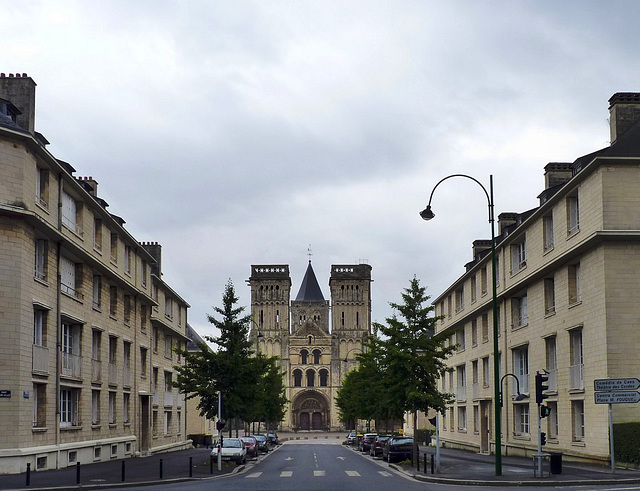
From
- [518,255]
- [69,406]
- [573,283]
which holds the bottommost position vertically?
[69,406]

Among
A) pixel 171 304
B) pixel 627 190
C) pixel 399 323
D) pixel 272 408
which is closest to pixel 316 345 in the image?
pixel 272 408

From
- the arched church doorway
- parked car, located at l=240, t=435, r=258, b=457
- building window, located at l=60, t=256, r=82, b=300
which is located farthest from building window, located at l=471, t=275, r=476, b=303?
the arched church doorway

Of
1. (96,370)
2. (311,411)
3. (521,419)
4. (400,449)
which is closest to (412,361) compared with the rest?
(400,449)

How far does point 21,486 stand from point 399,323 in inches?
790

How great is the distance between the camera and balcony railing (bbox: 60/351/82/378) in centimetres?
3359

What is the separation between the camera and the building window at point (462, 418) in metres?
56.4

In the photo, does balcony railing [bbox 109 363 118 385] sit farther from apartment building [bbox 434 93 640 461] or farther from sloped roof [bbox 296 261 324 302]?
sloped roof [bbox 296 261 324 302]

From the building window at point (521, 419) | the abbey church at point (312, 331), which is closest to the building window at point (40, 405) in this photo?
the building window at point (521, 419)

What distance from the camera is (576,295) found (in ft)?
114

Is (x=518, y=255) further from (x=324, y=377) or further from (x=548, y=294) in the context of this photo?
(x=324, y=377)

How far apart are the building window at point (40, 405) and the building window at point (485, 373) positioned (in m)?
27.6

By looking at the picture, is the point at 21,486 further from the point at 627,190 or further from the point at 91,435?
the point at 627,190

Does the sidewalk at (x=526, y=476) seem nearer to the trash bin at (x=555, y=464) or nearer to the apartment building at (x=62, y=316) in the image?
the trash bin at (x=555, y=464)

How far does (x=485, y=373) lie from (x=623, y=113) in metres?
21.2
